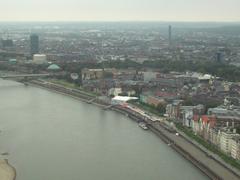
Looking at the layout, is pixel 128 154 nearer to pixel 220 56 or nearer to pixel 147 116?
pixel 147 116

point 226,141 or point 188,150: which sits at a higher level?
point 226,141

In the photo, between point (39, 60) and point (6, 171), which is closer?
point (6, 171)

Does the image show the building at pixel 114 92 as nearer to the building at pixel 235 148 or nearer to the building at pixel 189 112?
the building at pixel 189 112

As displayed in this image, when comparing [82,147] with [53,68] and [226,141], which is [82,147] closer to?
[226,141]

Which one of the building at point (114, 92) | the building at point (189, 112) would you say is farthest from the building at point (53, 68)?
the building at point (189, 112)

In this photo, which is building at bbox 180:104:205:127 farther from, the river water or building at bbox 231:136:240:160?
building at bbox 231:136:240:160

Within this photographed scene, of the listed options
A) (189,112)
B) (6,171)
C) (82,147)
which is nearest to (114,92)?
(189,112)

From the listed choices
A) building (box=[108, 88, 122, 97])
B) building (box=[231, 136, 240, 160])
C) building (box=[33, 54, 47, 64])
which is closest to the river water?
building (box=[231, 136, 240, 160])

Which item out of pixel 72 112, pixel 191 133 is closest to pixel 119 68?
pixel 72 112
